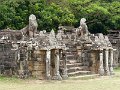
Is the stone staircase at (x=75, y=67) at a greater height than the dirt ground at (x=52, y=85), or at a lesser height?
greater

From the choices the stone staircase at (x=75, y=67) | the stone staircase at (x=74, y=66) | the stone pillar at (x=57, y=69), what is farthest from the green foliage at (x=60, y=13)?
the stone pillar at (x=57, y=69)

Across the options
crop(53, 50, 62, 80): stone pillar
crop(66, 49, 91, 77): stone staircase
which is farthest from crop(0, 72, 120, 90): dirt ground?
crop(66, 49, 91, 77): stone staircase

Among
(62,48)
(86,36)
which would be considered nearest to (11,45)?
(62,48)

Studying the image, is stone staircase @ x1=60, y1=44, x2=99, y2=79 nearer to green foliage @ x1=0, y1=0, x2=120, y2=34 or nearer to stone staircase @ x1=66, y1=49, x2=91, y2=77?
stone staircase @ x1=66, y1=49, x2=91, y2=77

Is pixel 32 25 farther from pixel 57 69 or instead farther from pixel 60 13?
pixel 60 13

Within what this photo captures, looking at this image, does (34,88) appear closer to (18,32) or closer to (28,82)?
(28,82)

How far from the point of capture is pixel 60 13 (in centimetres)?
3797

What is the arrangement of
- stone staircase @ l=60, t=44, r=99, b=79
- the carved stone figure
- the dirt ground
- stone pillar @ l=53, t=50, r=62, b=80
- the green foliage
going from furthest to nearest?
the green foliage → the carved stone figure → stone staircase @ l=60, t=44, r=99, b=79 → stone pillar @ l=53, t=50, r=62, b=80 → the dirt ground

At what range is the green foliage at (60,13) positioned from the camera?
3508 centimetres

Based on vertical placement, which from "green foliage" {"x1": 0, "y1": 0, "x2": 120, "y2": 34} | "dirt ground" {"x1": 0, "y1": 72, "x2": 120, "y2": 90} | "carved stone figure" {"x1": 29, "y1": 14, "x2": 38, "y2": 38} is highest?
"green foliage" {"x1": 0, "y1": 0, "x2": 120, "y2": 34}

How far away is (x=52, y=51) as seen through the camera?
22.7 m

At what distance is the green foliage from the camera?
1381 inches

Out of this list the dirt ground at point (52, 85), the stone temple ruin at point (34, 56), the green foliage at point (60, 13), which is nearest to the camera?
the dirt ground at point (52, 85)

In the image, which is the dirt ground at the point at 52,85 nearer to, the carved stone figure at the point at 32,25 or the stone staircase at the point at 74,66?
the stone staircase at the point at 74,66
